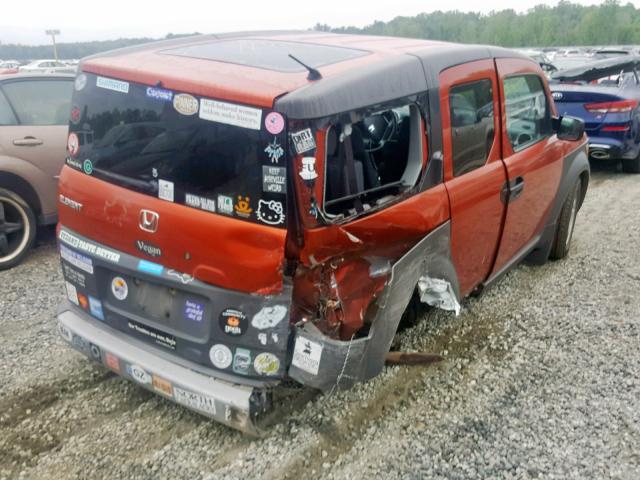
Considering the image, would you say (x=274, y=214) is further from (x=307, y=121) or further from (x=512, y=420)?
(x=512, y=420)

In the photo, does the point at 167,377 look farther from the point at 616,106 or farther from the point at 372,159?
the point at 616,106

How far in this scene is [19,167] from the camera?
501 cm

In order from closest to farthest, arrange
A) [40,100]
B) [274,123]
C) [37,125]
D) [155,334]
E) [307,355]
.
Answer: [274,123] < [307,355] < [155,334] < [37,125] < [40,100]

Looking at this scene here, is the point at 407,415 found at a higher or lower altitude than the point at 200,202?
lower

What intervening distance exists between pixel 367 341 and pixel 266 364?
47 centimetres

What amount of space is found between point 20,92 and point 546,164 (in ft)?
15.0

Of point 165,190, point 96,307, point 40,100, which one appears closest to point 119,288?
point 96,307

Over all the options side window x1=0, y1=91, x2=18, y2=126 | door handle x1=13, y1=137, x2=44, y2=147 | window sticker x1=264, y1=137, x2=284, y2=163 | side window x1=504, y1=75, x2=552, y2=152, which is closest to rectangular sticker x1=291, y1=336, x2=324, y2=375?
window sticker x1=264, y1=137, x2=284, y2=163

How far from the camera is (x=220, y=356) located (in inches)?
101

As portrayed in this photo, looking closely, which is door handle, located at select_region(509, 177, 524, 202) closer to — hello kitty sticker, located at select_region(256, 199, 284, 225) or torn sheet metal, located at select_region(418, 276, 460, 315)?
torn sheet metal, located at select_region(418, 276, 460, 315)

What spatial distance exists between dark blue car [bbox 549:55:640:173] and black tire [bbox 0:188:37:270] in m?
6.82

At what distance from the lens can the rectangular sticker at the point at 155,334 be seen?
2.70 meters

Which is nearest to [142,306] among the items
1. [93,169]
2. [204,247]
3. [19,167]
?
[204,247]

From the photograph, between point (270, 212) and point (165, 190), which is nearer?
point (270, 212)
